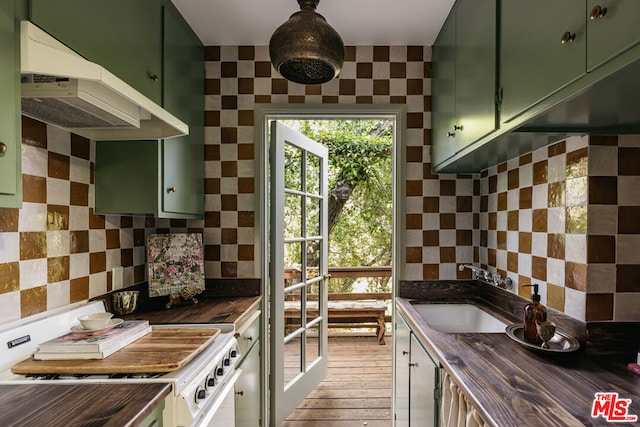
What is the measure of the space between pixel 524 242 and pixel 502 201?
316 millimetres

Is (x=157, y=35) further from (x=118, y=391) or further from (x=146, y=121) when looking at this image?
(x=118, y=391)

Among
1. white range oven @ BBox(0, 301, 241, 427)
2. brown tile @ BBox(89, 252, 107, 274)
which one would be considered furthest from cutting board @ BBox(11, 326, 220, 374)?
brown tile @ BBox(89, 252, 107, 274)

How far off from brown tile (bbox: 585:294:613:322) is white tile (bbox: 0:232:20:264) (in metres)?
2.05

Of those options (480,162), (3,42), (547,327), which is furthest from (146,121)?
(547,327)

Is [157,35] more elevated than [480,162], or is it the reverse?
[157,35]

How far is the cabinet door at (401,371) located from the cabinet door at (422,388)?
9cm

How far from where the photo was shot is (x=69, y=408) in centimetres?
87

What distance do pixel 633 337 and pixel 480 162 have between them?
0.98 m

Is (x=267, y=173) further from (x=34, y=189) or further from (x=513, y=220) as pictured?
(x=513, y=220)

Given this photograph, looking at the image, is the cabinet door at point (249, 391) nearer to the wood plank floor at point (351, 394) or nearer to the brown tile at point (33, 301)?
the wood plank floor at point (351, 394)

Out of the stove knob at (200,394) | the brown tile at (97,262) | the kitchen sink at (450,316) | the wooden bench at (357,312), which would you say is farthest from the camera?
the wooden bench at (357,312)

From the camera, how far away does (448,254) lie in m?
2.21

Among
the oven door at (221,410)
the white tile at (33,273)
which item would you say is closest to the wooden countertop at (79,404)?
the oven door at (221,410)

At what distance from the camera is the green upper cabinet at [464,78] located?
1373 millimetres
